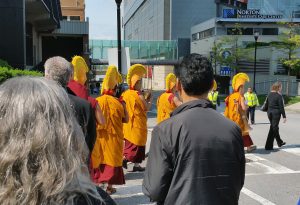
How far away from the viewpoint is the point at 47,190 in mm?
1537

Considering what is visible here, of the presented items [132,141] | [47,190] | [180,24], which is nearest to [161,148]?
[47,190]

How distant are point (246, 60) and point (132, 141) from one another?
153 ft

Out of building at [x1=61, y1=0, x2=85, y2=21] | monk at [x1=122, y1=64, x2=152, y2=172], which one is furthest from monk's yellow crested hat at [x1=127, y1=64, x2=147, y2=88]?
building at [x1=61, y1=0, x2=85, y2=21]

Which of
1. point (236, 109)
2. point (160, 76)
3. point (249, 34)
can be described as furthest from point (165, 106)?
point (160, 76)

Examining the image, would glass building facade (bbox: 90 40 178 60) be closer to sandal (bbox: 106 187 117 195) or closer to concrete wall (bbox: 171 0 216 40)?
concrete wall (bbox: 171 0 216 40)

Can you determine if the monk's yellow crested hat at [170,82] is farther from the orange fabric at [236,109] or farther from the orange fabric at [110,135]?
the orange fabric at [110,135]

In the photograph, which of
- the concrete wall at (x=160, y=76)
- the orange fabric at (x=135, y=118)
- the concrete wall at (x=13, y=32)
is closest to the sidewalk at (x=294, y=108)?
the concrete wall at (x=13, y=32)

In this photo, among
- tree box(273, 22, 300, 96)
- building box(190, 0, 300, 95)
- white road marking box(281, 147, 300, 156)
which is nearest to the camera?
white road marking box(281, 147, 300, 156)

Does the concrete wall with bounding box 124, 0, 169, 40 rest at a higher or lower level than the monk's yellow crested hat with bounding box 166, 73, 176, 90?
higher

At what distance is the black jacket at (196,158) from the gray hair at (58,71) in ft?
5.83

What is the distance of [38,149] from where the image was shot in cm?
154

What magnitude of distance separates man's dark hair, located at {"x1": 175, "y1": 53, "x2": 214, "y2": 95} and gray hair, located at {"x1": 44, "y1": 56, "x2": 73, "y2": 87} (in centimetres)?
171

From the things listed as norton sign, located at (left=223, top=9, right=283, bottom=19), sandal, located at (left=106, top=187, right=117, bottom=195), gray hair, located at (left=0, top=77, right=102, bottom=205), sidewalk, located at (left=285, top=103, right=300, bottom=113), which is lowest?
sidewalk, located at (left=285, top=103, right=300, bottom=113)

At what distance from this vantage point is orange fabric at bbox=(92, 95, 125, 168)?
7.19 metres
